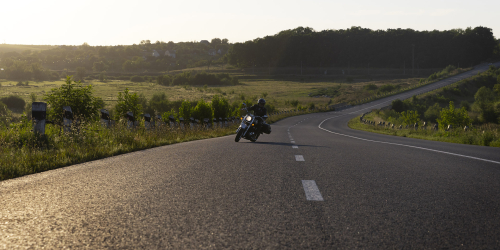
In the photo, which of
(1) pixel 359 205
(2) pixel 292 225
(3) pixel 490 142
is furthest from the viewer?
(3) pixel 490 142

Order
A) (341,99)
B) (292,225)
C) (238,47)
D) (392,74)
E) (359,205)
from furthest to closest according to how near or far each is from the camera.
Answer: (238,47) → (392,74) → (341,99) → (359,205) → (292,225)

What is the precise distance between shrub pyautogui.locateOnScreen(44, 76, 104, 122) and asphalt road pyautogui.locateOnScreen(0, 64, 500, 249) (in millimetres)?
5073

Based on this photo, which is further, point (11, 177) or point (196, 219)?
point (11, 177)

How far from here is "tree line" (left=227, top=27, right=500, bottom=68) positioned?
17988 centimetres

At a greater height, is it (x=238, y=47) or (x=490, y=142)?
(x=238, y=47)

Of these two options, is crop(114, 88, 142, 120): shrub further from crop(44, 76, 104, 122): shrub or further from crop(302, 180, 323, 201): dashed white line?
crop(302, 180, 323, 201): dashed white line

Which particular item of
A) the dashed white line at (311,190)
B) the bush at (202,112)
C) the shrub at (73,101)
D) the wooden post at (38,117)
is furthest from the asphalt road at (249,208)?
the bush at (202,112)

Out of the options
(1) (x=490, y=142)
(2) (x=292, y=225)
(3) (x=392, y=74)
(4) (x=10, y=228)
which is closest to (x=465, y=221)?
(2) (x=292, y=225)

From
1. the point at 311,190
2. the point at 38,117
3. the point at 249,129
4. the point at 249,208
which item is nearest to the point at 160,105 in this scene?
the point at 249,129

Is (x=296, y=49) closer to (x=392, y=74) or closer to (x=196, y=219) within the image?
(x=392, y=74)

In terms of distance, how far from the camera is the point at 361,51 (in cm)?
19275

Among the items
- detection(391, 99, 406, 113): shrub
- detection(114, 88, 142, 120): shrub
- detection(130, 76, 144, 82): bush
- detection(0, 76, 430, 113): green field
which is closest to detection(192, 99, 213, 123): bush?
detection(114, 88, 142, 120): shrub

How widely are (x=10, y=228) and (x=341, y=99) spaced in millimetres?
108411

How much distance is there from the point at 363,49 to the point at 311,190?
652 ft
